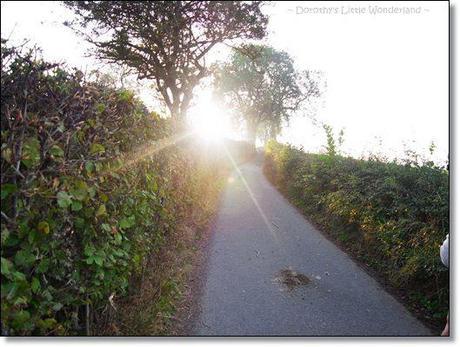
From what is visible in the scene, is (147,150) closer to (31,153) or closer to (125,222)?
(125,222)

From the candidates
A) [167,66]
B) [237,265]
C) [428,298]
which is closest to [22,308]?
[237,265]

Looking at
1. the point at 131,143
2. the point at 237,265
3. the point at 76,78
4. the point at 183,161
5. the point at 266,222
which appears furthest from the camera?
the point at 266,222

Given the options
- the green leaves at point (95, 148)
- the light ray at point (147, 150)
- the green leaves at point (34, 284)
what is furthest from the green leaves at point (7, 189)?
the light ray at point (147, 150)

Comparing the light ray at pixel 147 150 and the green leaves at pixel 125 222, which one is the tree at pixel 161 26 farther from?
the green leaves at pixel 125 222

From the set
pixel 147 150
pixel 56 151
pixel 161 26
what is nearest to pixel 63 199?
pixel 56 151

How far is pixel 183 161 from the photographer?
8070mm

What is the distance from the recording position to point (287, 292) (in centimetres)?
477

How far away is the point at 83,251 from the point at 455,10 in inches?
169

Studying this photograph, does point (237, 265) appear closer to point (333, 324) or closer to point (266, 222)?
point (333, 324)

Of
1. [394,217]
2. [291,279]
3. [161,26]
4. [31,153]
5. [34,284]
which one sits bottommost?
[291,279]

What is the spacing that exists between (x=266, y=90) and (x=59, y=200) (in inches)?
1422

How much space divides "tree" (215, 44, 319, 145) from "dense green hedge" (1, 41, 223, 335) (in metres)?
29.1

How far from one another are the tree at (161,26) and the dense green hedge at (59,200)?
289 centimetres

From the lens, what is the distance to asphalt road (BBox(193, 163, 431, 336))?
150 inches
